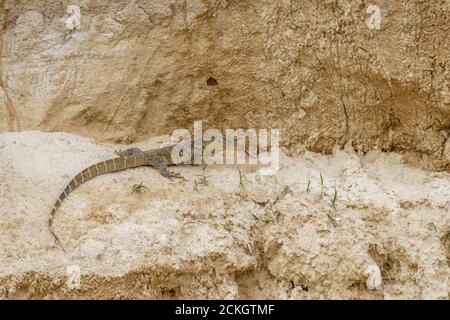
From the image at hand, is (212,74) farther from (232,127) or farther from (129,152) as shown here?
(129,152)

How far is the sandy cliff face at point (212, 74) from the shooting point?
761 cm

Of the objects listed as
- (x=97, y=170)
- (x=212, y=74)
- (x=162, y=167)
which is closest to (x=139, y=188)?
(x=97, y=170)

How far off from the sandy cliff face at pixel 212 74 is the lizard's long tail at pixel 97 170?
0.52m

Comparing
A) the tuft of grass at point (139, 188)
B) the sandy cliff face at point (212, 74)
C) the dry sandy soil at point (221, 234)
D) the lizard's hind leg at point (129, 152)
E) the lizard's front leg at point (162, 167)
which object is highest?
the sandy cliff face at point (212, 74)

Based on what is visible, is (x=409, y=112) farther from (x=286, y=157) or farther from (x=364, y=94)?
(x=286, y=157)

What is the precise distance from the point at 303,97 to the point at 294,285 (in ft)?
7.05

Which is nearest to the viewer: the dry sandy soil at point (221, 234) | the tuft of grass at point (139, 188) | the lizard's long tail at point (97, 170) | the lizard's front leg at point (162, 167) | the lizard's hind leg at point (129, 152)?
the dry sandy soil at point (221, 234)

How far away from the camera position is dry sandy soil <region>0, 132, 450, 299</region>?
20.7 ft

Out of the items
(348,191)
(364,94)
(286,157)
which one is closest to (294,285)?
(348,191)

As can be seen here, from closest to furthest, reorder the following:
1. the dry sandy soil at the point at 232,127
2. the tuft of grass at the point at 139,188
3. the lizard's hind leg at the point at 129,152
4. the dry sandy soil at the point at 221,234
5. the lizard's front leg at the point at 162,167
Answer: the dry sandy soil at the point at 221,234, the dry sandy soil at the point at 232,127, the tuft of grass at the point at 139,188, the lizard's front leg at the point at 162,167, the lizard's hind leg at the point at 129,152

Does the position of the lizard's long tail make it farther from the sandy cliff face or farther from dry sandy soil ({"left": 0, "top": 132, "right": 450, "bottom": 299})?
the sandy cliff face

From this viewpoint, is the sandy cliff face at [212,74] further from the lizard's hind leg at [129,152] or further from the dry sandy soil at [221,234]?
the dry sandy soil at [221,234]

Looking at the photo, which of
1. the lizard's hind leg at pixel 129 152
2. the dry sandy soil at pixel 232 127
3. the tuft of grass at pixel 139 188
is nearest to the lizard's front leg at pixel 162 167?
the dry sandy soil at pixel 232 127

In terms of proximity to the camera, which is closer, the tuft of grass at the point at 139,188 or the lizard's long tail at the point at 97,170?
the lizard's long tail at the point at 97,170
